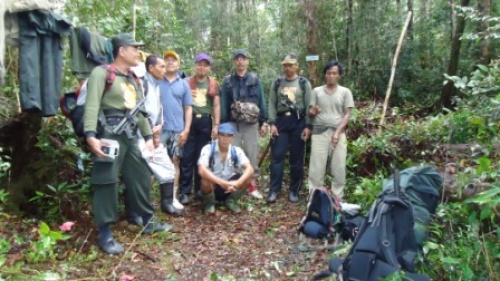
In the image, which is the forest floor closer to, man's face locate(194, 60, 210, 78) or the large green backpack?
the large green backpack

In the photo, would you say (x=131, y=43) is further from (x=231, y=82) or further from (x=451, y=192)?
(x=451, y=192)

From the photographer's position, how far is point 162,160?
15.6 feet

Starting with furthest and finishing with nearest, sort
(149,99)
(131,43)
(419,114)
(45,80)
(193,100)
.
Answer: (419,114) → (193,100) → (149,99) → (131,43) → (45,80)

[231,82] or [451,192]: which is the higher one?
[231,82]

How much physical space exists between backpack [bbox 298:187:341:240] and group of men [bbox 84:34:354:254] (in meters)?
1.02

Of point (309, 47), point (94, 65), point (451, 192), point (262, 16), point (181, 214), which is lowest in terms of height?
point (181, 214)

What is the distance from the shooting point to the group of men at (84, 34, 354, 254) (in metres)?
4.20

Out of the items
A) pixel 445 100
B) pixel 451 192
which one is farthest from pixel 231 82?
pixel 445 100

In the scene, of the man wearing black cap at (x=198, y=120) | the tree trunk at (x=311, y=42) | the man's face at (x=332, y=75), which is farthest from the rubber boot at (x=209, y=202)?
the tree trunk at (x=311, y=42)

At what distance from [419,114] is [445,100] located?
2.36 ft

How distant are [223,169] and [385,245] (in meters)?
2.65

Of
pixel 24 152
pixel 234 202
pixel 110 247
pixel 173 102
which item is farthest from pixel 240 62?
pixel 110 247

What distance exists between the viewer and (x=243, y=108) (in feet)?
18.5

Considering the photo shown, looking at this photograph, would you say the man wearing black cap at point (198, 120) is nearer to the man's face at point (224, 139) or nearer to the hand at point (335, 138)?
the man's face at point (224, 139)
